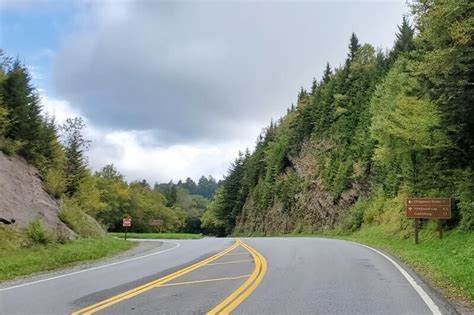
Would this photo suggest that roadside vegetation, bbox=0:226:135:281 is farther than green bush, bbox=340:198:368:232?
No

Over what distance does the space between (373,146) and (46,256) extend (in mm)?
38221

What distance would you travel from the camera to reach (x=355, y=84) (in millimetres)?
63969

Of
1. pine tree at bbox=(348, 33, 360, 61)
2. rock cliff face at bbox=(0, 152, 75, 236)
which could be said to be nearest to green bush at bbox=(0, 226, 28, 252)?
rock cliff face at bbox=(0, 152, 75, 236)

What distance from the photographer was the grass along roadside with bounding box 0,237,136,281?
14.2 meters

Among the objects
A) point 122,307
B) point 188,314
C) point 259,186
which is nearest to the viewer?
point 188,314

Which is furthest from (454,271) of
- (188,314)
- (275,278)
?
(188,314)

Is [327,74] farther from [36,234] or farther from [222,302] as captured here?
[222,302]

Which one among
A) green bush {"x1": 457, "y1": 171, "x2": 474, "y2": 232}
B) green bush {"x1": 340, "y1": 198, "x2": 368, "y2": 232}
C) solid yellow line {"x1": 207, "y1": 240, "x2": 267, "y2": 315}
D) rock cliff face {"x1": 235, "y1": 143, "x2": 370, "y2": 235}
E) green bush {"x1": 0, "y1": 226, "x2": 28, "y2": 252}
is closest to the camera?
solid yellow line {"x1": 207, "y1": 240, "x2": 267, "y2": 315}

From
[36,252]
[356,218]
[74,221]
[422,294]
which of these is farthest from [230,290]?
[356,218]

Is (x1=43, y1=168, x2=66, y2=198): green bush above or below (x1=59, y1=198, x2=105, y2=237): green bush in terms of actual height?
above

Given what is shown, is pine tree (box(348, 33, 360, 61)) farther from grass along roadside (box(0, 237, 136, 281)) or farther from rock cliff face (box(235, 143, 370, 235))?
grass along roadside (box(0, 237, 136, 281))

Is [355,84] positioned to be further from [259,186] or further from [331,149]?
[259,186]

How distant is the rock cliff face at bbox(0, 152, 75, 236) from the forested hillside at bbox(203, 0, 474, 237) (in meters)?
17.2

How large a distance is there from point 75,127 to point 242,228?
146ft
